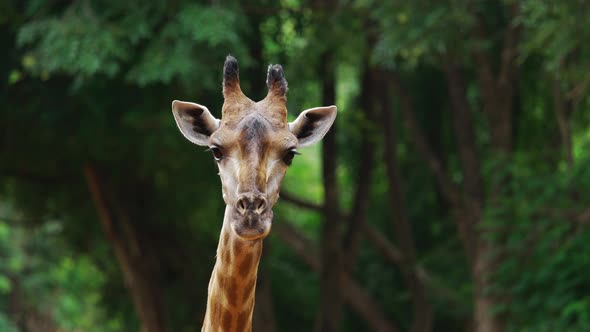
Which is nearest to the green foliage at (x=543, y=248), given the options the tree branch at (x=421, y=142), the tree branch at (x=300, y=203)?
the tree branch at (x=421, y=142)

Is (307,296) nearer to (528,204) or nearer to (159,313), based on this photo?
(159,313)

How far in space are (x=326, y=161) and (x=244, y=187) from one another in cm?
1242

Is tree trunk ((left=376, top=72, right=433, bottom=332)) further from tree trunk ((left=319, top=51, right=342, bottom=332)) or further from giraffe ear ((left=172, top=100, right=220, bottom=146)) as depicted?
giraffe ear ((left=172, top=100, right=220, bottom=146))

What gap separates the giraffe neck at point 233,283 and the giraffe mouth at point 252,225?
0.25 metres

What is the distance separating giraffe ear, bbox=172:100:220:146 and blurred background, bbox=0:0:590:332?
6526mm

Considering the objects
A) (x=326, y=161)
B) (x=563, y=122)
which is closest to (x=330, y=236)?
(x=326, y=161)

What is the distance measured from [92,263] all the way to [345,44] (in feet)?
27.1

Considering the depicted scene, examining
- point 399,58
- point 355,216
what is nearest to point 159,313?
point 355,216

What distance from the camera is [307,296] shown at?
2286 cm

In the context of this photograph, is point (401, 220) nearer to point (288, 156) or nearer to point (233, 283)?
point (288, 156)

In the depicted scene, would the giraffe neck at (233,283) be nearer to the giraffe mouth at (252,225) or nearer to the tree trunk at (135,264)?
the giraffe mouth at (252,225)

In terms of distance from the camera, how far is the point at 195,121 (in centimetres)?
698

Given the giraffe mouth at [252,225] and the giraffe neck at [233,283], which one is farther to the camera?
the giraffe neck at [233,283]

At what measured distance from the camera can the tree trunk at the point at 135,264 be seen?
19.0m
